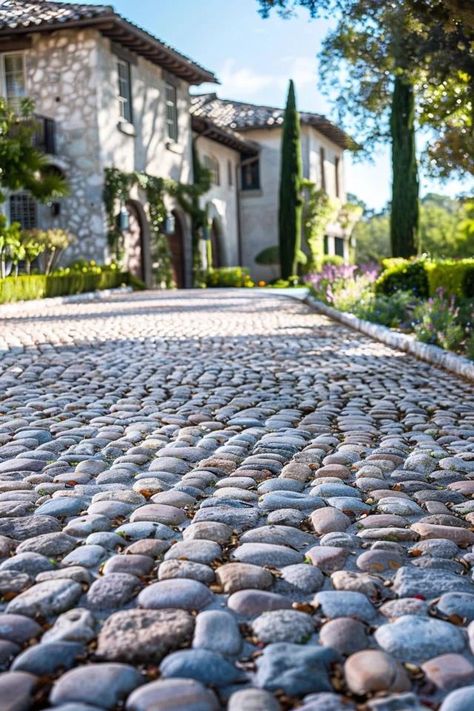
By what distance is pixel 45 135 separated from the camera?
71.6ft

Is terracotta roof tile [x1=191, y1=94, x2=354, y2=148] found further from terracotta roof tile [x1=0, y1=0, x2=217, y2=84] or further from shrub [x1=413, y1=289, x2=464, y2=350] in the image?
shrub [x1=413, y1=289, x2=464, y2=350]

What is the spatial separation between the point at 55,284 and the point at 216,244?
13.1 meters

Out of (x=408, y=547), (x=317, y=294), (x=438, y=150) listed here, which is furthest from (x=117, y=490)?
(x=317, y=294)

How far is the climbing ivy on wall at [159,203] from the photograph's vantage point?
72.1ft

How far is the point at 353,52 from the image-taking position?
1199cm

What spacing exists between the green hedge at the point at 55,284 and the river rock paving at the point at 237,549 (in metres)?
10.5

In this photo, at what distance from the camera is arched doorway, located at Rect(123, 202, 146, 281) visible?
2334 cm

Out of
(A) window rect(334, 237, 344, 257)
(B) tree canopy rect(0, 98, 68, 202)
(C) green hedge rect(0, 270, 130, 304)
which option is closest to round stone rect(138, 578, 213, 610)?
(C) green hedge rect(0, 270, 130, 304)

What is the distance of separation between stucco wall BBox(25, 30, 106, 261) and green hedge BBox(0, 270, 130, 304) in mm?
932

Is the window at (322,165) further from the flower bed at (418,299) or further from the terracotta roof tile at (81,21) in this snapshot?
the flower bed at (418,299)

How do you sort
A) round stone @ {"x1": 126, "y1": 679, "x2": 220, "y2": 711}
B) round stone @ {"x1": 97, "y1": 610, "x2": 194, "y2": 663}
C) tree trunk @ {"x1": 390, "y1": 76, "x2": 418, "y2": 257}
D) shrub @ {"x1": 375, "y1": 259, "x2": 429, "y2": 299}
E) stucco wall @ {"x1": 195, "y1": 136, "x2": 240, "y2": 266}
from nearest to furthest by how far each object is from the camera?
round stone @ {"x1": 126, "y1": 679, "x2": 220, "y2": 711}
round stone @ {"x1": 97, "y1": 610, "x2": 194, "y2": 663}
shrub @ {"x1": 375, "y1": 259, "x2": 429, "y2": 299}
tree trunk @ {"x1": 390, "y1": 76, "x2": 418, "y2": 257}
stucco wall @ {"x1": 195, "y1": 136, "x2": 240, "y2": 266}

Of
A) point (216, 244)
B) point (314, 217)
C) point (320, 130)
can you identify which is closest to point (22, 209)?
point (216, 244)

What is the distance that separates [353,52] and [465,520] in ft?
33.4

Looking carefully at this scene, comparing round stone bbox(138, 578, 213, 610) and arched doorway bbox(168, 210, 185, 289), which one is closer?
round stone bbox(138, 578, 213, 610)
